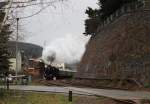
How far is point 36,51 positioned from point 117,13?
66.7 meters

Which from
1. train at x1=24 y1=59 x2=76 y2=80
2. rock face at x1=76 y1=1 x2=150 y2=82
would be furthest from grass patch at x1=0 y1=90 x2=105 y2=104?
train at x1=24 y1=59 x2=76 y2=80

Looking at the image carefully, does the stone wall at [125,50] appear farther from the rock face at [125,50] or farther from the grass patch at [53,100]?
the grass patch at [53,100]

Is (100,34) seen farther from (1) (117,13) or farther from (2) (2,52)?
(2) (2,52)

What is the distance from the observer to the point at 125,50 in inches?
1959

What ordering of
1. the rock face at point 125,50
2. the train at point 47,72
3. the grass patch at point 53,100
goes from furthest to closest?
the train at point 47,72
the rock face at point 125,50
the grass patch at point 53,100

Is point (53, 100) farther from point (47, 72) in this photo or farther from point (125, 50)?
point (47, 72)

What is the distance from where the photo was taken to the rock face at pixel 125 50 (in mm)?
45875

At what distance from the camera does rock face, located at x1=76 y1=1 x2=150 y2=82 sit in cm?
4588

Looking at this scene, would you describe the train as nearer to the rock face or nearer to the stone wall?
Result: the stone wall

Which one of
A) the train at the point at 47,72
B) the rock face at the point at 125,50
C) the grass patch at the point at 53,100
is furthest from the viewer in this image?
the train at the point at 47,72

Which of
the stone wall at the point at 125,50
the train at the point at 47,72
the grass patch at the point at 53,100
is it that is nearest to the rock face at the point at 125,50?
the stone wall at the point at 125,50

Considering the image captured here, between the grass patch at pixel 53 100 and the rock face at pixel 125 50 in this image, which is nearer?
the grass patch at pixel 53 100

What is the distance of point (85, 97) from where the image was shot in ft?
104

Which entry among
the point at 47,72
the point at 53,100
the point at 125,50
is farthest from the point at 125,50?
the point at 47,72
